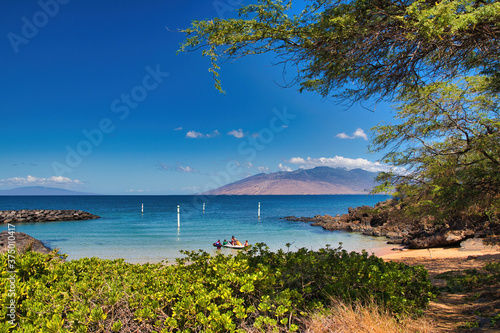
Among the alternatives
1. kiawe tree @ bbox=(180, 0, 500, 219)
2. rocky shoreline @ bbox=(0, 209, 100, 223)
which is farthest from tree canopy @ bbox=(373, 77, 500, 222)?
rocky shoreline @ bbox=(0, 209, 100, 223)

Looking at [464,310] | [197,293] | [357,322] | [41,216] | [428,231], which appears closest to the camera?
[197,293]

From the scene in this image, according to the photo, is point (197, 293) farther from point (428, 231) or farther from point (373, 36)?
point (428, 231)

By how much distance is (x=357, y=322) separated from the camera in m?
3.73

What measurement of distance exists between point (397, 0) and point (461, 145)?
5.72m

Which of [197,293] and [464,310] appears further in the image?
[464,310]

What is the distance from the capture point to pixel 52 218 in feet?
167

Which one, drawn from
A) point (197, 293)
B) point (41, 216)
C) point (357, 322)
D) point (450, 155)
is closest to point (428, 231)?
point (450, 155)

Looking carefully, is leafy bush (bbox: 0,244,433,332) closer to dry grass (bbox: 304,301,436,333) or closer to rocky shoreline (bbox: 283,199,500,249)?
dry grass (bbox: 304,301,436,333)

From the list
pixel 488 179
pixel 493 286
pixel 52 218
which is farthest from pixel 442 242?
pixel 52 218

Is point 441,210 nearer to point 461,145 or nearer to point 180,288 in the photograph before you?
point 461,145

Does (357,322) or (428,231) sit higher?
(357,322)

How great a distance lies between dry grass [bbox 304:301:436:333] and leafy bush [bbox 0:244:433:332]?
167 mm

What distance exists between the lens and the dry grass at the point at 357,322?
3.63 metres

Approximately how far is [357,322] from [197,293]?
2.03m
